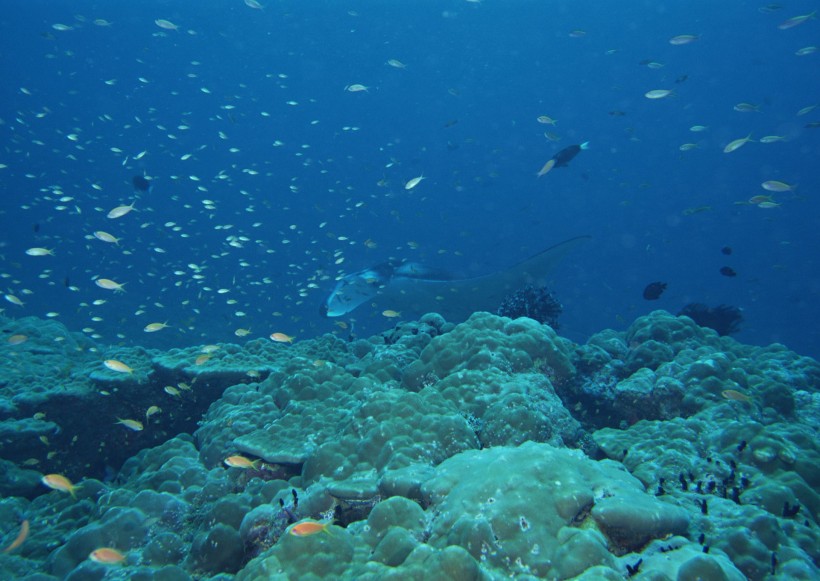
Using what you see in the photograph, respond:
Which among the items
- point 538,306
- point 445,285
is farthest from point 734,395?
point 445,285

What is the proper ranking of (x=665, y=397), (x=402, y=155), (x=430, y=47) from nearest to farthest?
1. (x=665, y=397)
2. (x=430, y=47)
3. (x=402, y=155)

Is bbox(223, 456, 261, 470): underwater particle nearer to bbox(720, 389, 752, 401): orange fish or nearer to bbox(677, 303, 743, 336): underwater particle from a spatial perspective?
bbox(720, 389, 752, 401): orange fish

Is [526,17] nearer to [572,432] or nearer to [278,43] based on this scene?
[278,43]

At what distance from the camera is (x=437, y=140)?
75.9 meters

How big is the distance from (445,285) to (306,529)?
44.2ft

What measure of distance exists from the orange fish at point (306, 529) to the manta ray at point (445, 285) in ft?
37.9

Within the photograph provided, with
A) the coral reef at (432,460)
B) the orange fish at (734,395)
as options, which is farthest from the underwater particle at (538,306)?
the orange fish at (734,395)

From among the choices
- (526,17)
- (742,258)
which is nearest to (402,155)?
(526,17)

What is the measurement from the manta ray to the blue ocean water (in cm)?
2187

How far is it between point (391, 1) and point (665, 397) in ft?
179

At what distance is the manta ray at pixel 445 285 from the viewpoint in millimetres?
14898

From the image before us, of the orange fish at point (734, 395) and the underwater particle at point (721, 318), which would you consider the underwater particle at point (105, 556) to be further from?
the underwater particle at point (721, 318)

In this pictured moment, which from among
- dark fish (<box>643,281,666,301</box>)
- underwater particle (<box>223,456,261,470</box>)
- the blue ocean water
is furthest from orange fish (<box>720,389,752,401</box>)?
the blue ocean water

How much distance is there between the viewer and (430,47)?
58.3 metres
